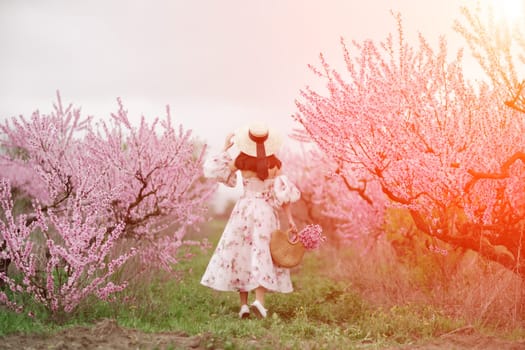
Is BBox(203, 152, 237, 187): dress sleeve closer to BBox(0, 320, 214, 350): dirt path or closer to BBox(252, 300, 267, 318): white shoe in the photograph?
BBox(252, 300, 267, 318): white shoe

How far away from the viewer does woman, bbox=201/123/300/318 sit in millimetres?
7270

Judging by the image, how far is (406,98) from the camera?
662 centimetres

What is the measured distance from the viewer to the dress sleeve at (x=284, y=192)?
724cm

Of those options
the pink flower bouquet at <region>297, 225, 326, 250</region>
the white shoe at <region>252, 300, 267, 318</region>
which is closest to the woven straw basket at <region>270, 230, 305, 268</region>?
the pink flower bouquet at <region>297, 225, 326, 250</region>

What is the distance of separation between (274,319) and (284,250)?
0.92m

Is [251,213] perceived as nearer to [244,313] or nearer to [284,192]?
[284,192]

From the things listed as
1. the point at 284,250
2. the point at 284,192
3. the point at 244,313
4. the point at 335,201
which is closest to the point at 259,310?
the point at 244,313

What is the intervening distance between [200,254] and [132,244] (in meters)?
5.60

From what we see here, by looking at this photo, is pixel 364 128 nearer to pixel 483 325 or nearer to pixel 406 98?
pixel 406 98

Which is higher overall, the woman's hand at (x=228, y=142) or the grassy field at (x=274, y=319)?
the woman's hand at (x=228, y=142)

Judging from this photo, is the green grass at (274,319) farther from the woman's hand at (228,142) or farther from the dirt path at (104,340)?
the woman's hand at (228,142)

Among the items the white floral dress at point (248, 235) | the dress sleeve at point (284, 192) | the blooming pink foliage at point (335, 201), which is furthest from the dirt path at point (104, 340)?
the blooming pink foliage at point (335, 201)

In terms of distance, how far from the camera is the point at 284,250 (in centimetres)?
726

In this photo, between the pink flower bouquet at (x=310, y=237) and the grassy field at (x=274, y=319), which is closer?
the grassy field at (x=274, y=319)
